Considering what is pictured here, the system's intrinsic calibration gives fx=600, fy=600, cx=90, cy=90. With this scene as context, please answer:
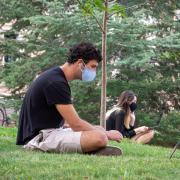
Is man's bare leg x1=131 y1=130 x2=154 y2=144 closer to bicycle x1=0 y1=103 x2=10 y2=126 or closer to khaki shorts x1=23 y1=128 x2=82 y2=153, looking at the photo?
khaki shorts x1=23 y1=128 x2=82 y2=153

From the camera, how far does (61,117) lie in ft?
21.4

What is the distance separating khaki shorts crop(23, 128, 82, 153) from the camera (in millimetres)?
6242

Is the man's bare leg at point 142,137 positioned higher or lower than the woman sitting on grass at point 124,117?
lower

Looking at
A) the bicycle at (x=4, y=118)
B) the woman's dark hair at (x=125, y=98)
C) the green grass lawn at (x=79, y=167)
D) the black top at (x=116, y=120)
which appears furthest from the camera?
the bicycle at (x=4, y=118)

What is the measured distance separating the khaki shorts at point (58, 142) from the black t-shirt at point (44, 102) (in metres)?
0.14

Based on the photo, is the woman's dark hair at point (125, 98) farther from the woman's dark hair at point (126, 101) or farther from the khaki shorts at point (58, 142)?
the khaki shorts at point (58, 142)

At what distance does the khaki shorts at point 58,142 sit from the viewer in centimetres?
624

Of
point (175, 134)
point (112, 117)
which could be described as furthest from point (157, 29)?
point (112, 117)

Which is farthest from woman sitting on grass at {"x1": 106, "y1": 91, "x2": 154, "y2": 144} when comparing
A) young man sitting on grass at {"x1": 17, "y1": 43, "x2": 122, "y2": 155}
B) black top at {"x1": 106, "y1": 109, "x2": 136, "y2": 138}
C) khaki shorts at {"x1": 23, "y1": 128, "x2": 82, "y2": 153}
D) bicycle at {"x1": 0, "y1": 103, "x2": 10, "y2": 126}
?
bicycle at {"x1": 0, "y1": 103, "x2": 10, "y2": 126}

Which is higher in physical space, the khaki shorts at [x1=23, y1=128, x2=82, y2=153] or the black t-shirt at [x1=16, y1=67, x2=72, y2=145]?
the black t-shirt at [x1=16, y1=67, x2=72, y2=145]

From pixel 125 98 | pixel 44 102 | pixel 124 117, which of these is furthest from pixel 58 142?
pixel 125 98

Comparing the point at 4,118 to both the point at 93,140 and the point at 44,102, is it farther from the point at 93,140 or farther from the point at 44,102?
the point at 93,140

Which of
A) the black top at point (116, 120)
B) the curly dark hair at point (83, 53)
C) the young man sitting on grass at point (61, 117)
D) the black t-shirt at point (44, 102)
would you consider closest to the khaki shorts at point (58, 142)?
the young man sitting on grass at point (61, 117)

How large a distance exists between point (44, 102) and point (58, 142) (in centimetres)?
46
